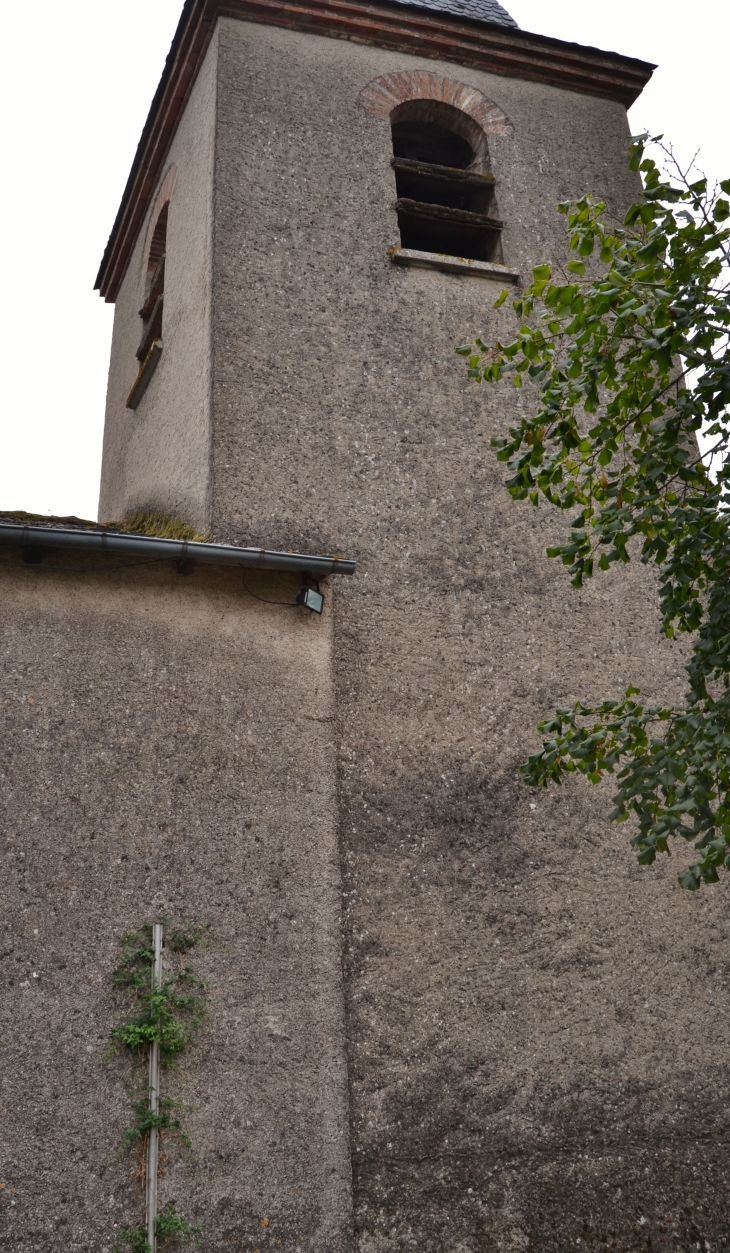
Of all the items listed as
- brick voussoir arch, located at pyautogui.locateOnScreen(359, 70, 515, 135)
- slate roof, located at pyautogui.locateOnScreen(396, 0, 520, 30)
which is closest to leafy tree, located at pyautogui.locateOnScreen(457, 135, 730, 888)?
brick voussoir arch, located at pyautogui.locateOnScreen(359, 70, 515, 135)

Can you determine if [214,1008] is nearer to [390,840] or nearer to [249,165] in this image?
[390,840]

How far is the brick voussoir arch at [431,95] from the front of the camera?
25.1 feet

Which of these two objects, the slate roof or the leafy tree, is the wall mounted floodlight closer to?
the leafy tree

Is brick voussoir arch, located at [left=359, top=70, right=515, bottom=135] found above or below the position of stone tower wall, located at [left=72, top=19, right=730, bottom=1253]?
above

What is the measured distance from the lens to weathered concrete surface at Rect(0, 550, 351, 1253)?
4066 mm

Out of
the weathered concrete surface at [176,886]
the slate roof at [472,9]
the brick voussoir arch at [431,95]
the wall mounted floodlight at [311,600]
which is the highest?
the slate roof at [472,9]

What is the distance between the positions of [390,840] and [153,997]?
59.7 inches

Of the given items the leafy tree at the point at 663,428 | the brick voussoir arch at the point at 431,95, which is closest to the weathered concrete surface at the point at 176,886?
the leafy tree at the point at 663,428

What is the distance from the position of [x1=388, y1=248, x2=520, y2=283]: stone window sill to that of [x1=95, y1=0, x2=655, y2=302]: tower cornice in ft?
7.37

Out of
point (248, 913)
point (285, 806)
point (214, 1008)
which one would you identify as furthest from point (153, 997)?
point (285, 806)

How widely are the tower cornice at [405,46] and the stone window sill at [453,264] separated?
2.25 meters

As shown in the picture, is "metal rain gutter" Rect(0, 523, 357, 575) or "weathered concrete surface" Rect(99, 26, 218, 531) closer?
"metal rain gutter" Rect(0, 523, 357, 575)

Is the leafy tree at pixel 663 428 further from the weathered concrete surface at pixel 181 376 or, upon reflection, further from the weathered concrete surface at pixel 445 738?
the weathered concrete surface at pixel 181 376

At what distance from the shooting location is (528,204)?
7.77m
